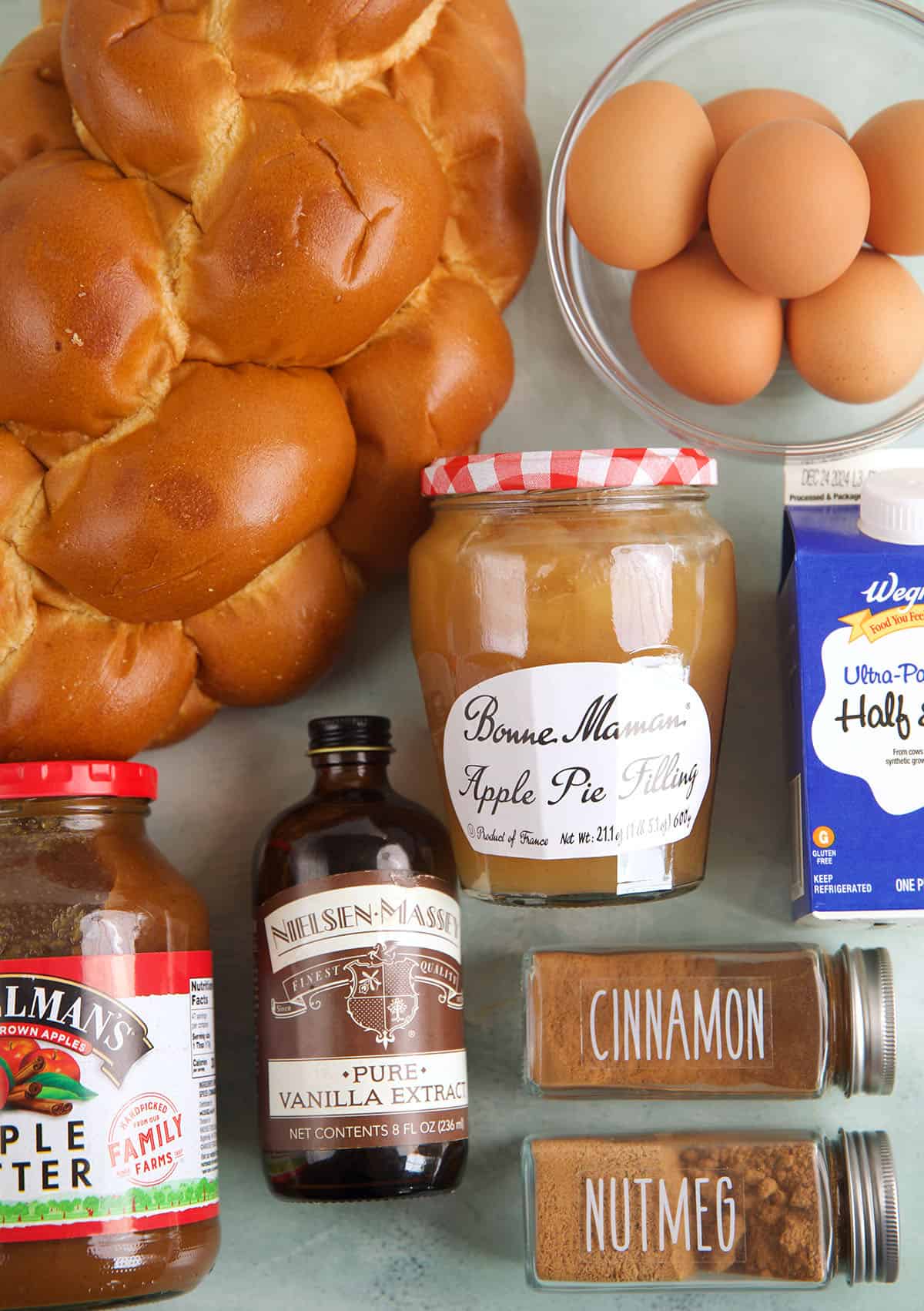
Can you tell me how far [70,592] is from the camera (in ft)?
2.93

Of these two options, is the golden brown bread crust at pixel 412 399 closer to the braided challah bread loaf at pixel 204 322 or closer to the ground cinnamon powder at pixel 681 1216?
the braided challah bread loaf at pixel 204 322

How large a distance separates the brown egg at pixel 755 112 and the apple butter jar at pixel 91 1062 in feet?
2.18

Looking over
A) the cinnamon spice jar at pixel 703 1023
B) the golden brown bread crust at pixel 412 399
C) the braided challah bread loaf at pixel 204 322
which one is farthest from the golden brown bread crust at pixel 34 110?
the cinnamon spice jar at pixel 703 1023

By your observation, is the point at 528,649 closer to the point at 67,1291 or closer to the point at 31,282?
the point at 31,282

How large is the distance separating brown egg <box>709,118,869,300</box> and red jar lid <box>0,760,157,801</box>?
588 mm

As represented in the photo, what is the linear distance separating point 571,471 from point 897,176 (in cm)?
33

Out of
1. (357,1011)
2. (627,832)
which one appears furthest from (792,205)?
(357,1011)

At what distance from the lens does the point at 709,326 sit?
0.92m

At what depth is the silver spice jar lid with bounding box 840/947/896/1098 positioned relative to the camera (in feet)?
3.10

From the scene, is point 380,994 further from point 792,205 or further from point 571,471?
point 792,205

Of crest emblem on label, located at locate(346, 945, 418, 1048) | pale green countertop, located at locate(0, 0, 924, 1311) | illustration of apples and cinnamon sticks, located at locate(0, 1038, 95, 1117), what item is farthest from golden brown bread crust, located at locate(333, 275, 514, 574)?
illustration of apples and cinnamon sticks, located at locate(0, 1038, 95, 1117)

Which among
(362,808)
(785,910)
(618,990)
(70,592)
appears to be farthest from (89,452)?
(785,910)

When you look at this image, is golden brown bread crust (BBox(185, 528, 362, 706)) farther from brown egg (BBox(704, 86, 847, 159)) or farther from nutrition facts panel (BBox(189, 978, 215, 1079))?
brown egg (BBox(704, 86, 847, 159))

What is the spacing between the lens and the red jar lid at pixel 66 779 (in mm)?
854
